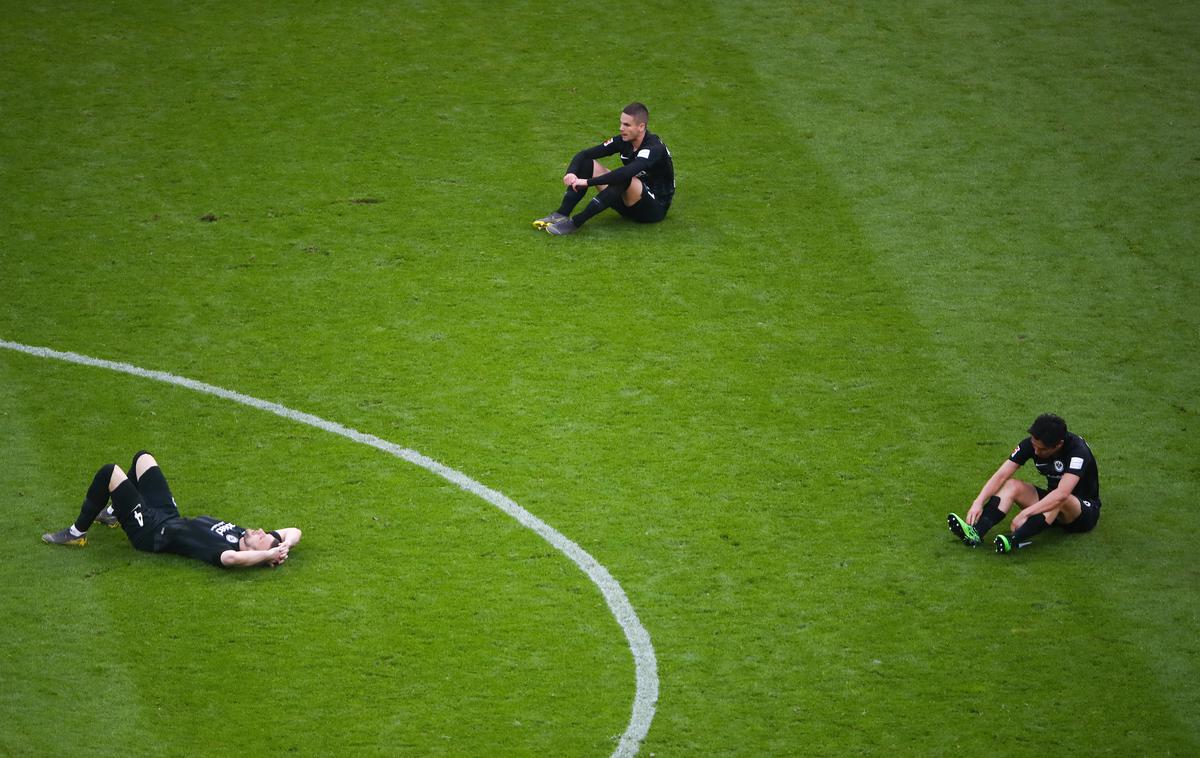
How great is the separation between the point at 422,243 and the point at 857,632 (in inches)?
281

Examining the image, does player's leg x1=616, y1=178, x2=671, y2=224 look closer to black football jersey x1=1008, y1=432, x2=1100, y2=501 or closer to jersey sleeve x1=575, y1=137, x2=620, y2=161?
jersey sleeve x1=575, y1=137, x2=620, y2=161

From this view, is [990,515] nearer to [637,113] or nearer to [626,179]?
[626,179]

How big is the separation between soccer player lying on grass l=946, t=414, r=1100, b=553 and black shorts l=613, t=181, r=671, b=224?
580cm

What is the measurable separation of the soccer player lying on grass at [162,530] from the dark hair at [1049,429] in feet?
18.0

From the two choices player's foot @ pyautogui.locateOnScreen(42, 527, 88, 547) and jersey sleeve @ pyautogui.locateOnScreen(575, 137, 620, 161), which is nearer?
player's foot @ pyautogui.locateOnScreen(42, 527, 88, 547)

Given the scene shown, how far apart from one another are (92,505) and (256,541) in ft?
4.20

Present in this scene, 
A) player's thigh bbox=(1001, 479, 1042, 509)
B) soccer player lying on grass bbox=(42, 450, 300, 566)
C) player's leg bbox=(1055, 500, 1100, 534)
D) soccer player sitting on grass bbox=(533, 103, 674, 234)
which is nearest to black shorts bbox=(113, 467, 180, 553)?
soccer player lying on grass bbox=(42, 450, 300, 566)

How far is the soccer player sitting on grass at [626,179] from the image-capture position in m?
15.1

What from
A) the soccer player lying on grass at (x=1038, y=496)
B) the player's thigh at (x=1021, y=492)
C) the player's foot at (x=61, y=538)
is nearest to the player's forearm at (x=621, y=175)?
the soccer player lying on grass at (x=1038, y=496)

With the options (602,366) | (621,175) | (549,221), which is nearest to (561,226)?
(549,221)

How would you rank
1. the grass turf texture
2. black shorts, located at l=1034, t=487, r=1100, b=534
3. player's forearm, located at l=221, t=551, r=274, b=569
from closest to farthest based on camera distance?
1. the grass turf texture
2. player's forearm, located at l=221, t=551, r=274, b=569
3. black shorts, located at l=1034, t=487, r=1100, b=534

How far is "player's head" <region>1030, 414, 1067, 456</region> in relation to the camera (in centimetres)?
1064

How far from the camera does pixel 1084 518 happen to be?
11.0 meters

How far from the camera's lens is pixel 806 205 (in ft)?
53.4
